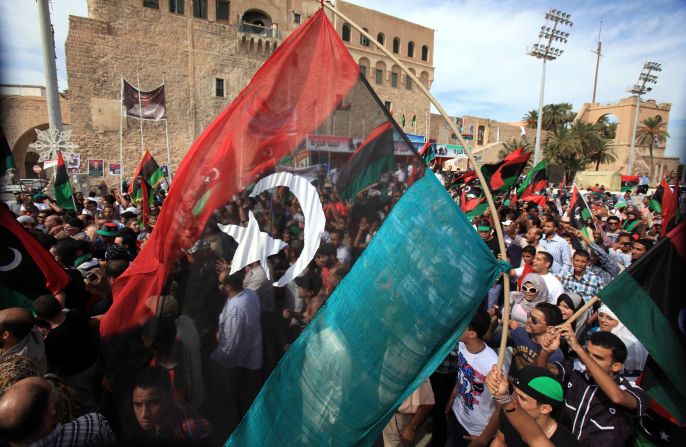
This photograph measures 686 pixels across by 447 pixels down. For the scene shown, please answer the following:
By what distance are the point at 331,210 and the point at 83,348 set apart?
2228mm

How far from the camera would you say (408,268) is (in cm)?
220

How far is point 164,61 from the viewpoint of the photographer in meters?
28.2

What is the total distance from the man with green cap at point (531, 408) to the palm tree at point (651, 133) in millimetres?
60644

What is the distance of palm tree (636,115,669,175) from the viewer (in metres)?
49.1

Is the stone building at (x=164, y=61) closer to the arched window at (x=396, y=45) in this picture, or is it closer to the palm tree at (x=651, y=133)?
the arched window at (x=396, y=45)

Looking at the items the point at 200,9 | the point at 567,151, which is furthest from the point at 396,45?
the point at 567,151

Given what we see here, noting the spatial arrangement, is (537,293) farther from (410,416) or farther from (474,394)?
(410,416)

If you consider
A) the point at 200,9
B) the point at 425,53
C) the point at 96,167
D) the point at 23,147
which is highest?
the point at 425,53

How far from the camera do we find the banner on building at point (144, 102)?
2314 centimetres

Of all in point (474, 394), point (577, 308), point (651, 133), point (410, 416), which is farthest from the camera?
point (651, 133)

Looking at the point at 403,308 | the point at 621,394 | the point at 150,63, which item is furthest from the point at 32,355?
the point at 150,63

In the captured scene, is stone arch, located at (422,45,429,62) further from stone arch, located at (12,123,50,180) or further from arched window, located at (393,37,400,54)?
stone arch, located at (12,123,50,180)

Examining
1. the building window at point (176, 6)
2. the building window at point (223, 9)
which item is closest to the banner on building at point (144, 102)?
the building window at point (176, 6)

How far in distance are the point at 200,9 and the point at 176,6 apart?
194 cm
